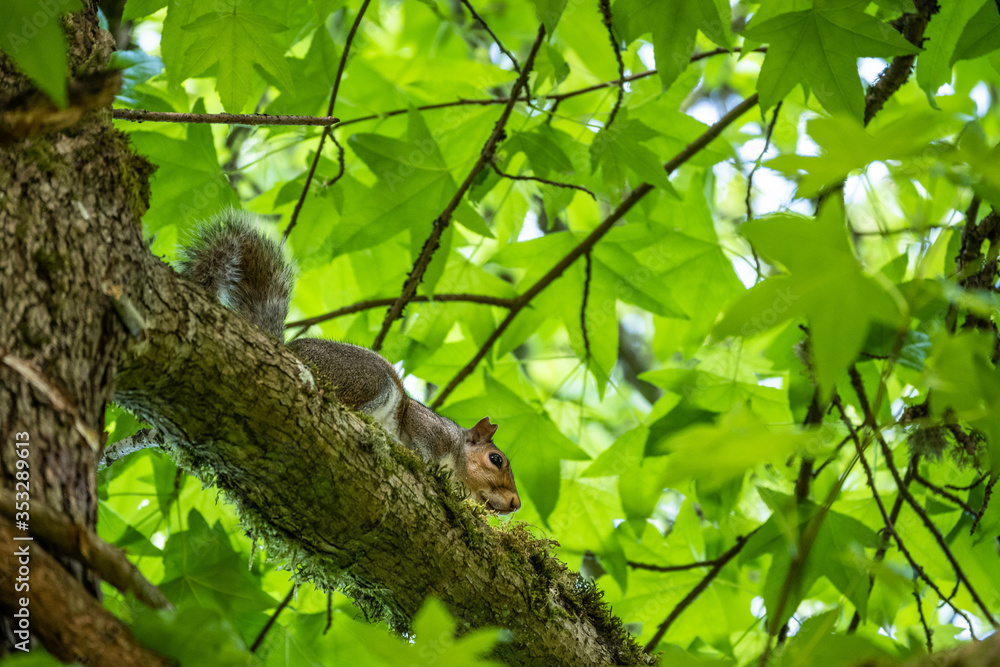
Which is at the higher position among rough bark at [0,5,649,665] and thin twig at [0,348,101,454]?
rough bark at [0,5,649,665]

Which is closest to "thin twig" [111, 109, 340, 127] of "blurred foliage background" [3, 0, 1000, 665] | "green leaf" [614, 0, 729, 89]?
"blurred foliage background" [3, 0, 1000, 665]

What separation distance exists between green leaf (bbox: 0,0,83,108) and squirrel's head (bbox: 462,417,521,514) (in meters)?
2.10

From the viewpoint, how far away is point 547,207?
238 cm

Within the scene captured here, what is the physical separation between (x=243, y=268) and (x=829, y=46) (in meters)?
1.52

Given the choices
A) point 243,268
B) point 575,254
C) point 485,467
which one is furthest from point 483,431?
point 243,268

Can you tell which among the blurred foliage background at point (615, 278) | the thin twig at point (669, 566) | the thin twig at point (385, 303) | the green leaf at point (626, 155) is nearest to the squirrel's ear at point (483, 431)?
the blurred foliage background at point (615, 278)

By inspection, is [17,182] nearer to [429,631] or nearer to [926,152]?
[429,631]

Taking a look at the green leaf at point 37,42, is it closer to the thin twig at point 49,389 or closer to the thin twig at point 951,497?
the thin twig at point 49,389

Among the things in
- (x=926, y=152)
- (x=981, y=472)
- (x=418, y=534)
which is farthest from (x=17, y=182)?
(x=981, y=472)

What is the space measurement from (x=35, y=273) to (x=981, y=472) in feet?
7.27

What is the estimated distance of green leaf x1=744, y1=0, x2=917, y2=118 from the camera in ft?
5.82

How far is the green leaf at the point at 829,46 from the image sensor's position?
1.77 meters

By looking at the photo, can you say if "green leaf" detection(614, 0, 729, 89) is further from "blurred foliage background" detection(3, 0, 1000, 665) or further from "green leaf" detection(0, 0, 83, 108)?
"green leaf" detection(0, 0, 83, 108)

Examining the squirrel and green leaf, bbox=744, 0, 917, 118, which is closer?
green leaf, bbox=744, 0, 917, 118
